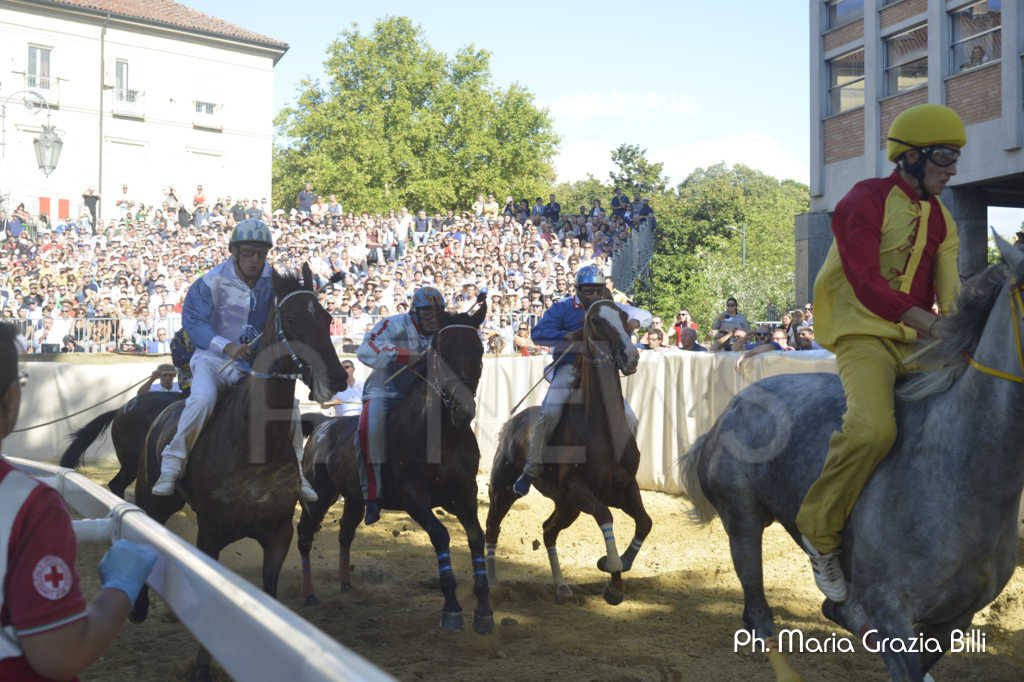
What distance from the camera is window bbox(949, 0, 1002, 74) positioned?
2009 cm

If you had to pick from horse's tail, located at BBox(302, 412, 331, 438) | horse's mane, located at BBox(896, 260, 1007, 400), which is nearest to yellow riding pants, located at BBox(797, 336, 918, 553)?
horse's mane, located at BBox(896, 260, 1007, 400)

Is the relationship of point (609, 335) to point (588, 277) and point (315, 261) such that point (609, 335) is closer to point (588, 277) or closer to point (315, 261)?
point (588, 277)

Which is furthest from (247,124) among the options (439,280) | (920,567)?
(920,567)

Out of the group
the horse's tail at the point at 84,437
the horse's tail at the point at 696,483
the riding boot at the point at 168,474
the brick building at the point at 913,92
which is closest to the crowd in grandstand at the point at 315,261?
the brick building at the point at 913,92

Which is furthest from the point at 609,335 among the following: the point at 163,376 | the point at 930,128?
the point at 163,376

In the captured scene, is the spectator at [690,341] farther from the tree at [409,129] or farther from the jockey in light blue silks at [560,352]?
the tree at [409,129]

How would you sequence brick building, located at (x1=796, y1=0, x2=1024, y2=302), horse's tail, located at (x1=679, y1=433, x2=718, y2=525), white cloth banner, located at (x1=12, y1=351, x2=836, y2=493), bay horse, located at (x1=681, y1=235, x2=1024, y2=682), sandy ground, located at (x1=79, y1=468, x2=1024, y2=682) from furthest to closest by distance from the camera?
brick building, located at (x1=796, y1=0, x2=1024, y2=302)
white cloth banner, located at (x1=12, y1=351, x2=836, y2=493)
sandy ground, located at (x1=79, y1=468, x2=1024, y2=682)
horse's tail, located at (x1=679, y1=433, x2=718, y2=525)
bay horse, located at (x1=681, y1=235, x2=1024, y2=682)

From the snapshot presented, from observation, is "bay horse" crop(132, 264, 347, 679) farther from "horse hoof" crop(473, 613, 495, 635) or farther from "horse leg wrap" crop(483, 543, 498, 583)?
"horse leg wrap" crop(483, 543, 498, 583)

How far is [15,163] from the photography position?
43.6 meters

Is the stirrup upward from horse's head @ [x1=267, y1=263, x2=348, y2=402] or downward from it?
downward

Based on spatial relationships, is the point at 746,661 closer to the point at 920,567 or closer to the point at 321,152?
the point at 920,567

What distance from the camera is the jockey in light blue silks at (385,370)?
7.43 m

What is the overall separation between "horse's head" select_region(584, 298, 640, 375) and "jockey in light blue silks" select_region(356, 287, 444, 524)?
126cm

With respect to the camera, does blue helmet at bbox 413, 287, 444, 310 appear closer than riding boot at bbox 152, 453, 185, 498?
No
